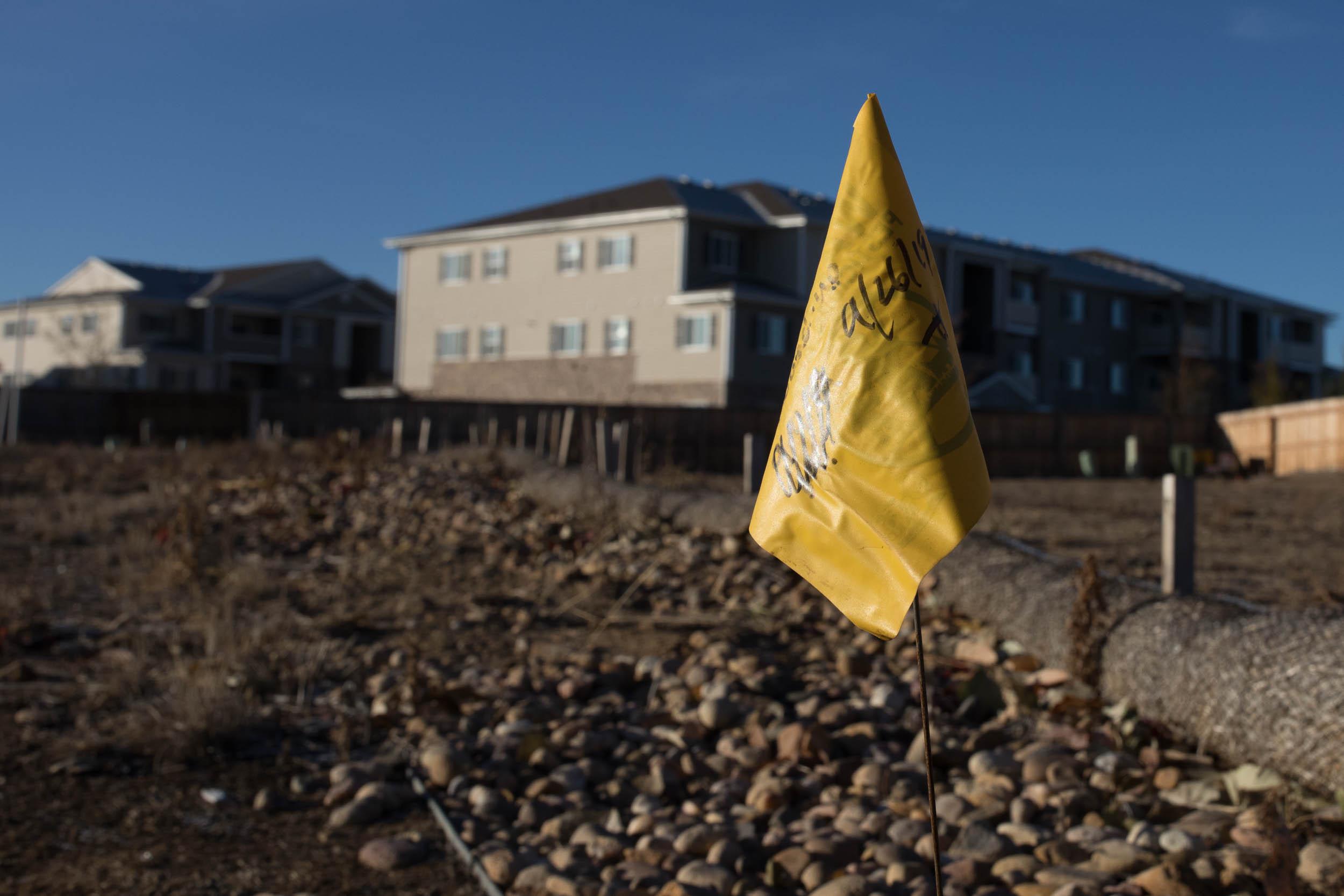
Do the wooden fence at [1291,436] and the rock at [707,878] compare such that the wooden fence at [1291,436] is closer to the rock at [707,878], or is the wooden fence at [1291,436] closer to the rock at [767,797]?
the rock at [767,797]

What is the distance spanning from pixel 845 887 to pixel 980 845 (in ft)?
1.95

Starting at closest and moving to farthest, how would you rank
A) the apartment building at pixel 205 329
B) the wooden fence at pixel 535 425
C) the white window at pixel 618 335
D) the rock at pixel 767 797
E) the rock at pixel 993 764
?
1. the rock at pixel 767 797
2. the rock at pixel 993 764
3. the wooden fence at pixel 535 425
4. the white window at pixel 618 335
5. the apartment building at pixel 205 329

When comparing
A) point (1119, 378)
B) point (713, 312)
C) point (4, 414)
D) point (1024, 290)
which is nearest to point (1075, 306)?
point (1024, 290)

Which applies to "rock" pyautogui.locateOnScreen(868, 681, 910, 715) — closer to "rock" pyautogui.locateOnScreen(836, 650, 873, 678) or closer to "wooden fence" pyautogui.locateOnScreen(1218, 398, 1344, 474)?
"rock" pyautogui.locateOnScreen(836, 650, 873, 678)

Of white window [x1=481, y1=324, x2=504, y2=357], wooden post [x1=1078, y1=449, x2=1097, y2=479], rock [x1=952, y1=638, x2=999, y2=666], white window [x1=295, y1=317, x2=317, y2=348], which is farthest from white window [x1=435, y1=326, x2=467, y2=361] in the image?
rock [x1=952, y1=638, x2=999, y2=666]

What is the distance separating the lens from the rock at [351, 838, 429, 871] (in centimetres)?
397

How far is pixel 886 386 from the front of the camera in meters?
2.30

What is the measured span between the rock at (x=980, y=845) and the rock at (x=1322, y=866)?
862 mm

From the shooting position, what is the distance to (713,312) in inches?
1280

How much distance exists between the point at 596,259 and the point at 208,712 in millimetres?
30607

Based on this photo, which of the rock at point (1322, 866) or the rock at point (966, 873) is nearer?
the rock at point (1322, 866)

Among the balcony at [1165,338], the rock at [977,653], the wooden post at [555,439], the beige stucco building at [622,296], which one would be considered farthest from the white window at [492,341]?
the rock at [977,653]

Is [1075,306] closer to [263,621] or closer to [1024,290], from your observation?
[1024,290]

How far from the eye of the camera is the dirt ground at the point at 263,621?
416cm
